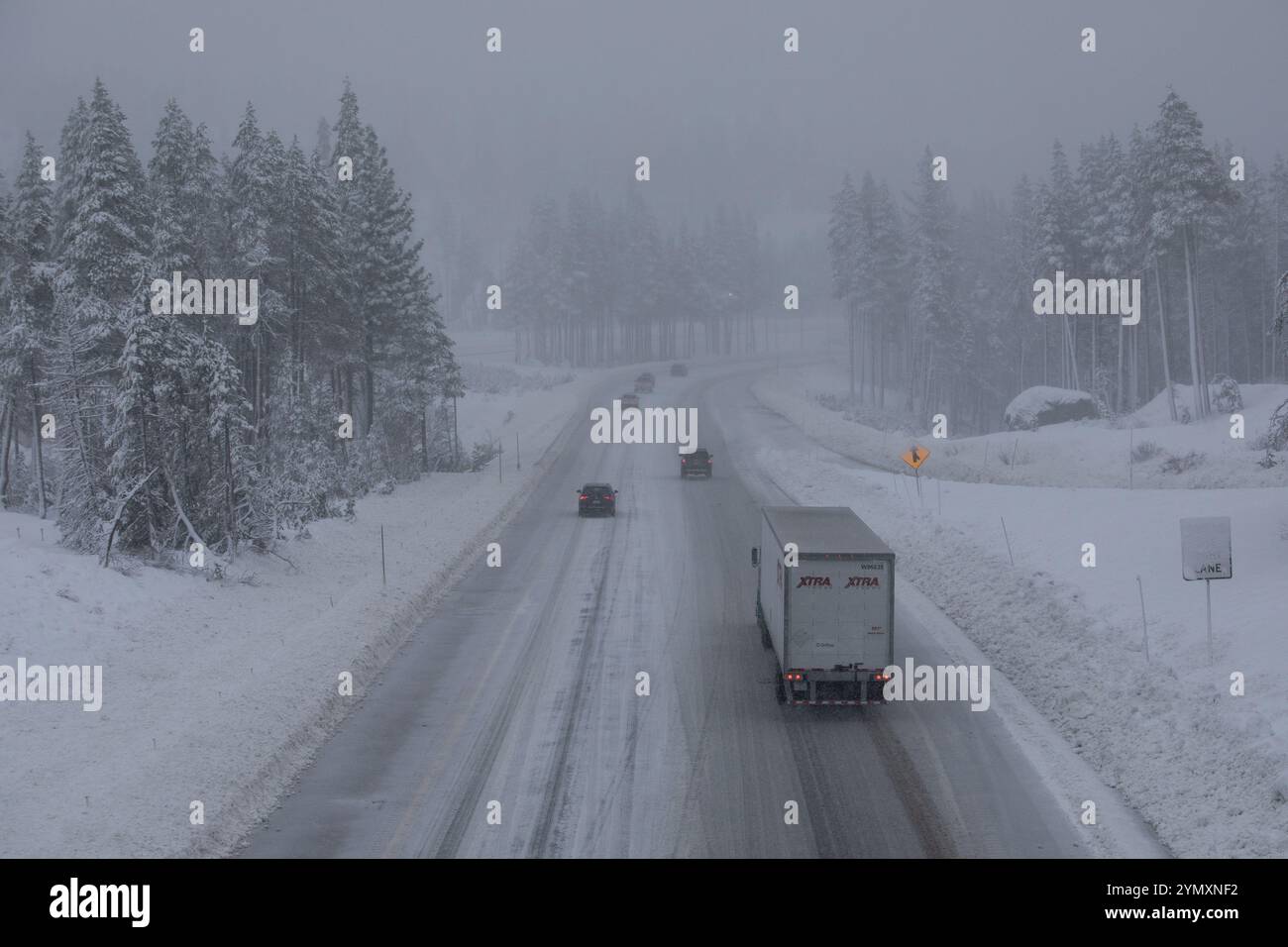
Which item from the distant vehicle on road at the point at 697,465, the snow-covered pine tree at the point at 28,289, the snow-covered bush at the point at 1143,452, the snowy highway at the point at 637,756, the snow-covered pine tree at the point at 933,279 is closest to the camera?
the snowy highway at the point at 637,756

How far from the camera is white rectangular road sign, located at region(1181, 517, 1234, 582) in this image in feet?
54.5

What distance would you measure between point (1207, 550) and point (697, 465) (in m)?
31.5

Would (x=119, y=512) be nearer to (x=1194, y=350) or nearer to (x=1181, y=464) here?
(x=1181, y=464)

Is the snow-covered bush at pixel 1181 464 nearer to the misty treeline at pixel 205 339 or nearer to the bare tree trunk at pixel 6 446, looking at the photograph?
the misty treeline at pixel 205 339

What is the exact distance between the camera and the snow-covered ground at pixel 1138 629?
42.4 feet

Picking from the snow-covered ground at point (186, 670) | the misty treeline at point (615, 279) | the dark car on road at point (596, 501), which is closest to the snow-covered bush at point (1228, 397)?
the dark car on road at point (596, 501)

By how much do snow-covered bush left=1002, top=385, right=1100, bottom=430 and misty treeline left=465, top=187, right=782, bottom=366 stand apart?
2348 inches

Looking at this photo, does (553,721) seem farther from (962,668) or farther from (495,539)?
(495,539)

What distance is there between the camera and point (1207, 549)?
A: 16.8 meters

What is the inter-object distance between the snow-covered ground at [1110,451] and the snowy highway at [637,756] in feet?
65.7

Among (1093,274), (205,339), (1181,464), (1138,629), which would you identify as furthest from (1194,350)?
(205,339)

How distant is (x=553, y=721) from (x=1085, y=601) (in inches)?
443

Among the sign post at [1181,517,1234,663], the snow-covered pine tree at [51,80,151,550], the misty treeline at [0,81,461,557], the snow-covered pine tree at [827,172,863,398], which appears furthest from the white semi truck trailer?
the snow-covered pine tree at [827,172,863,398]
